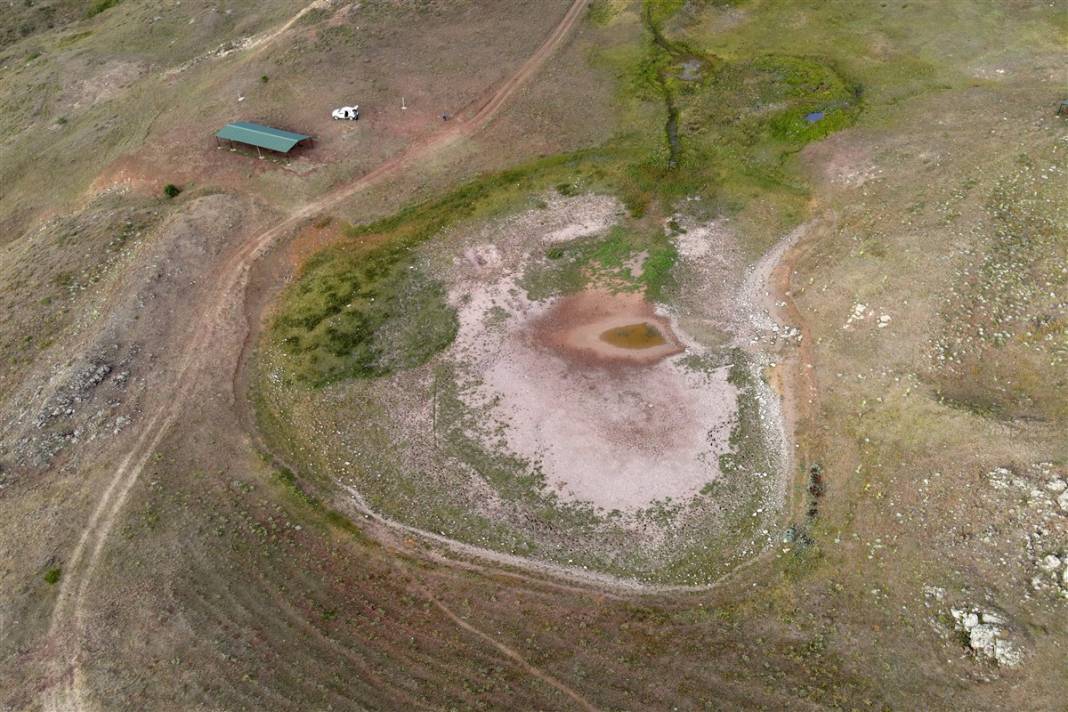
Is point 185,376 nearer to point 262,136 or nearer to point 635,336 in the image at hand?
point 262,136

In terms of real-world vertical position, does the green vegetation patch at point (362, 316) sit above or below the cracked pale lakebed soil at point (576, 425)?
above

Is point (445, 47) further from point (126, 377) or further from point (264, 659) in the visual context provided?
point (264, 659)

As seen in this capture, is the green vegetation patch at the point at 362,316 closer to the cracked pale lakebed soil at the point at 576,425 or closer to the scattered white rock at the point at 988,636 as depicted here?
the cracked pale lakebed soil at the point at 576,425

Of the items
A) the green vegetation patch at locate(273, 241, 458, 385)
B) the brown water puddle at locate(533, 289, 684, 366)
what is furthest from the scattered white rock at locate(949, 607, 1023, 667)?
the green vegetation patch at locate(273, 241, 458, 385)

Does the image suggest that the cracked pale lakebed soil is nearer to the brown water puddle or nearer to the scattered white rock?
the brown water puddle

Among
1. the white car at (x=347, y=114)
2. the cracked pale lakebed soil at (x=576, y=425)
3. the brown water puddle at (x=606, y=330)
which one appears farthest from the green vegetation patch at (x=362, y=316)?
the white car at (x=347, y=114)

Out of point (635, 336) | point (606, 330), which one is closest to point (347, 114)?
point (606, 330)
